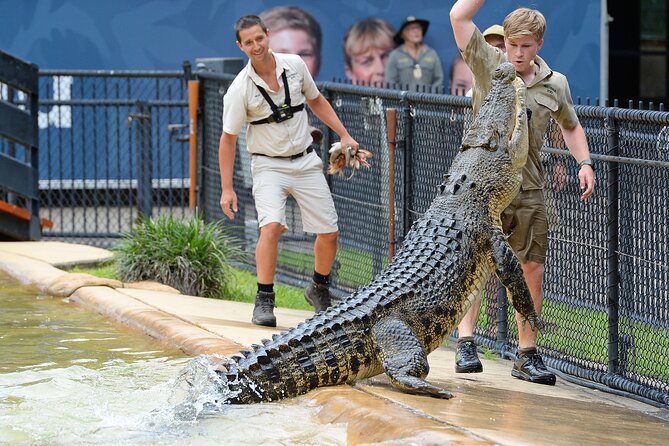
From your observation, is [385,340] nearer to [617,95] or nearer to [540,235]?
[540,235]

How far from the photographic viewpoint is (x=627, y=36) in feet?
53.6

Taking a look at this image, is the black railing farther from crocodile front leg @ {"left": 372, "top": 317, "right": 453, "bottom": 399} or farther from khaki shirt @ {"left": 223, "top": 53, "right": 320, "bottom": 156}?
crocodile front leg @ {"left": 372, "top": 317, "right": 453, "bottom": 399}

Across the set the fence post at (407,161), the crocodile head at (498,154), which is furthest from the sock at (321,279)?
the crocodile head at (498,154)

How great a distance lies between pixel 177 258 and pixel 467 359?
11.1 feet

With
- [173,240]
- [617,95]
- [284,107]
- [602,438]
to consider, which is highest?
[617,95]

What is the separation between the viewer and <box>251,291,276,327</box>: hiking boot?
7156mm

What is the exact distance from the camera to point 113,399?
5469 millimetres

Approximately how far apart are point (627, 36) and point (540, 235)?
11000 millimetres

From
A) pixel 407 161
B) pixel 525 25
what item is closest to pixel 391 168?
pixel 407 161

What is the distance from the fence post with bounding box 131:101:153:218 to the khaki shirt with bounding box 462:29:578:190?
574cm

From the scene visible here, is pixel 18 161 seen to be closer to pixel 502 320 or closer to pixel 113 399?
pixel 502 320

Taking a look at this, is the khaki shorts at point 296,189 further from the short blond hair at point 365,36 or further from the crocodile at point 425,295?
the short blond hair at point 365,36

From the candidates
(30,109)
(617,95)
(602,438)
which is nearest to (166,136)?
(30,109)

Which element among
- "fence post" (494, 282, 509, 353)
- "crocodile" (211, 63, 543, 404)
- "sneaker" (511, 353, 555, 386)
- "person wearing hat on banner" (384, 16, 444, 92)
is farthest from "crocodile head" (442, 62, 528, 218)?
"person wearing hat on banner" (384, 16, 444, 92)
